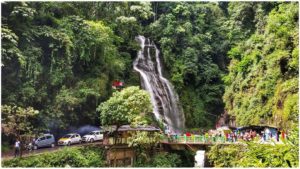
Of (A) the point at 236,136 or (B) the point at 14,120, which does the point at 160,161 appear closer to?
(A) the point at 236,136

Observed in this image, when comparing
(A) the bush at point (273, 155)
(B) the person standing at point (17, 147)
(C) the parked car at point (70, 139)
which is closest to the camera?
(A) the bush at point (273, 155)

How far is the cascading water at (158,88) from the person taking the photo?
85.4 ft

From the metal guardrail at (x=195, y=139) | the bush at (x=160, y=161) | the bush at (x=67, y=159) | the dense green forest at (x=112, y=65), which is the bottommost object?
the bush at (x=160, y=161)

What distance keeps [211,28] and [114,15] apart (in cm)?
1090

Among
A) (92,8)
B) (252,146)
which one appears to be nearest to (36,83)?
(92,8)

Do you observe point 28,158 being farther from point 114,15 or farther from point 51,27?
point 114,15

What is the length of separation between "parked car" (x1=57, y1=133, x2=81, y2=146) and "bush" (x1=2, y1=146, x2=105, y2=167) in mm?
1281

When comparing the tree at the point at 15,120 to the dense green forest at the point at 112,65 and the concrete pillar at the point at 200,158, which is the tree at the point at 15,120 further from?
the concrete pillar at the point at 200,158

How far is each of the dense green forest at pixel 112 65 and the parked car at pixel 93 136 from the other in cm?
105

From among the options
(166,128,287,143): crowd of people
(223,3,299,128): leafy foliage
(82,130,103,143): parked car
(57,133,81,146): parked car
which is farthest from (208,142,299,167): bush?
(82,130,103,143): parked car

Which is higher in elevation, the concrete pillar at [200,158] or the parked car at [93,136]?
the parked car at [93,136]

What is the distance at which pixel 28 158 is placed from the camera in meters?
16.4

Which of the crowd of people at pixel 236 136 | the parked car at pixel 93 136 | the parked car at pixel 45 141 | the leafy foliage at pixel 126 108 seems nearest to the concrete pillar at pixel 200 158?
the crowd of people at pixel 236 136

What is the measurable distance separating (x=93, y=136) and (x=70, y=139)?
1.72 meters
